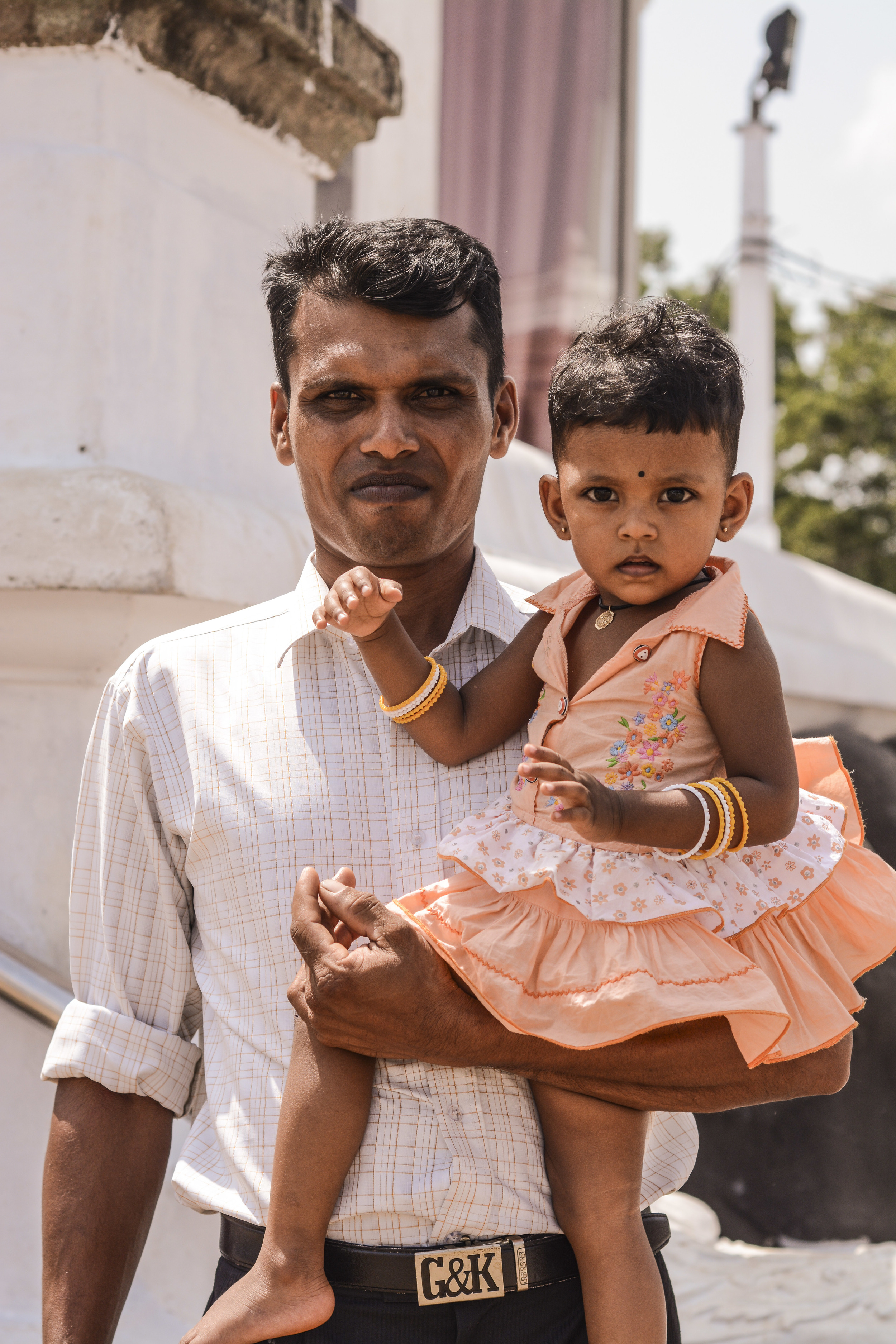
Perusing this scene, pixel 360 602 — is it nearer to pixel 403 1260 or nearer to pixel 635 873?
pixel 635 873

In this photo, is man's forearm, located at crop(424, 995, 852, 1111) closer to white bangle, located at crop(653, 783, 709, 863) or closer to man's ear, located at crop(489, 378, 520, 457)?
white bangle, located at crop(653, 783, 709, 863)

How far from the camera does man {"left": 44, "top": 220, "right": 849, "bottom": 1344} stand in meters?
1.56

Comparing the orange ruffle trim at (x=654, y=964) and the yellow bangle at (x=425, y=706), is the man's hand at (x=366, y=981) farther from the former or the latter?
the yellow bangle at (x=425, y=706)

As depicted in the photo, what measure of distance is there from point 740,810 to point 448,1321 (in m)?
0.72

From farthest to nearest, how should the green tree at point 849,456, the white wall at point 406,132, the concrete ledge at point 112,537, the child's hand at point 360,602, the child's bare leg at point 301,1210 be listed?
the green tree at point 849,456 → the white wall at point 406,132 → the concrete ledge at point 112,537 → the child's hand at point 360,602 → the child's bare leg at point 301,1210

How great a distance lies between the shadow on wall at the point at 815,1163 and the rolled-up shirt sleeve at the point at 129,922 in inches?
118

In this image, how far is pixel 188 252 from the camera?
2691mm

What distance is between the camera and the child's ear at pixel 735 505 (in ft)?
6.01

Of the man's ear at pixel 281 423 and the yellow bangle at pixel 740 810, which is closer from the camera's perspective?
the yellow bangle at pixel 740 810

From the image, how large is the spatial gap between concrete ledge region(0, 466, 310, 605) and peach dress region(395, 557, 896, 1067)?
31.9 inches

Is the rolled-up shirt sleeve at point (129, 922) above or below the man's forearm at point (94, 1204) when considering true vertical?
above

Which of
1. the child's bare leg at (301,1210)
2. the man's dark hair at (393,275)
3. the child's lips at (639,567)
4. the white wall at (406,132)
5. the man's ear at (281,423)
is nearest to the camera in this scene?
the child's bare leg at (301,1210)

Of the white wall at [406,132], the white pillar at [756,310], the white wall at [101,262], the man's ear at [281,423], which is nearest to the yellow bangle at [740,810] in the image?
the man's ear at [281,423]

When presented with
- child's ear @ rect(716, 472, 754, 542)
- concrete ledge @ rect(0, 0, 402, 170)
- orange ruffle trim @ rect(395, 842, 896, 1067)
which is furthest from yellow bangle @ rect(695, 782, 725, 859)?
concrete ledge @ rect(0, 0, 402, 170)
